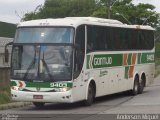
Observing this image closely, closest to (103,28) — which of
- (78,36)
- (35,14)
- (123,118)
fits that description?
(78,36)

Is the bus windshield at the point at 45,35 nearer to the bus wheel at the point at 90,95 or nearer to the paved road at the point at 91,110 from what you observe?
the bus wheel at the point at 90,95

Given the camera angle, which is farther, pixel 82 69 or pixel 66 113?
pixel 82 69

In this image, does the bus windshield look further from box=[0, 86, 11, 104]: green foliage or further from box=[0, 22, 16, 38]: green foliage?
box=[0, 22, 16, 38]: green foliage

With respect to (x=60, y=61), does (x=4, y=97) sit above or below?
below

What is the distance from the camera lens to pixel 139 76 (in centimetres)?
2675

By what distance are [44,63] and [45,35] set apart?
3.62ft

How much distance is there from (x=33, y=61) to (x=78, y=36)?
1.80 meters

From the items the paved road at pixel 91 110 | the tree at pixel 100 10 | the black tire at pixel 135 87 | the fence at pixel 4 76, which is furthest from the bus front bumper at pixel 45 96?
the tree at pixel 100 10

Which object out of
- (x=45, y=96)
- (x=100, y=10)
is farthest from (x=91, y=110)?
(x=100, y=10)

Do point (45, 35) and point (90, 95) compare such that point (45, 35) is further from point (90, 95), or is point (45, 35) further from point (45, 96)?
point (90, 95)

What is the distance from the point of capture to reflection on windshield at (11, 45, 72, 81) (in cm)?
1894

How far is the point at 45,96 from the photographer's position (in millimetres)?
18844

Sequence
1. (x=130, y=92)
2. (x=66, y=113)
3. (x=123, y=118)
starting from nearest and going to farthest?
(x=123, y=118) → (x=66, y=113) → (x=130, y=92)

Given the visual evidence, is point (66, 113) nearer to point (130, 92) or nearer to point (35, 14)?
point (130, 92)
